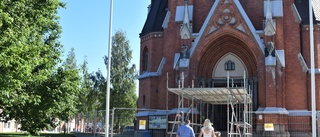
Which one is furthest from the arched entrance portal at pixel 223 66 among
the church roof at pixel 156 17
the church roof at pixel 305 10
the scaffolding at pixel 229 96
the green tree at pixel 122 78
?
the green tree at pixel 122 78

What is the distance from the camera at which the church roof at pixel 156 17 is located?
3525 centimetres

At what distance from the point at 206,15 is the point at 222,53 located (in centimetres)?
308

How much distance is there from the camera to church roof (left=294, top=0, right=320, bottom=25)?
97.9 feet

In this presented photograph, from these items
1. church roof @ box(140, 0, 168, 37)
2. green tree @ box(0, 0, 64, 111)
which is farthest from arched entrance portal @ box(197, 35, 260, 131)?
green tree @ box(0, 0, 64, 111)

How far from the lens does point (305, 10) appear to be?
30.8 m

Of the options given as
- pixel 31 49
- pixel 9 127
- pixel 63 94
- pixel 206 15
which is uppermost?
pixel 206 15

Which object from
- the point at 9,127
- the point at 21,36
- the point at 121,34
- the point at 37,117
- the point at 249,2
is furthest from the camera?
the point at 9,127

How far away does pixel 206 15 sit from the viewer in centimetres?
3128

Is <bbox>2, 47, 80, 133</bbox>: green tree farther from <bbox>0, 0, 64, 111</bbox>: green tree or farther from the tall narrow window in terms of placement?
the tall narrow window

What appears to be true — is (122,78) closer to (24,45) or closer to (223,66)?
(223,66)

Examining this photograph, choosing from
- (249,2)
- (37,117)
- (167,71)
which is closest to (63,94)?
(37,117)

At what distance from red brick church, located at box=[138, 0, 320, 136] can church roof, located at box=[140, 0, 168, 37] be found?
230cm

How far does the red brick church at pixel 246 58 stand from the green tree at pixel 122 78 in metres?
17.2

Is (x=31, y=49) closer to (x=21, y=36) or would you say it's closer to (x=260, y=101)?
(x=21, y=36)
